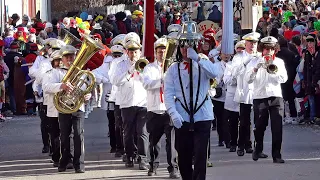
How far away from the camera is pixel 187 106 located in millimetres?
11297

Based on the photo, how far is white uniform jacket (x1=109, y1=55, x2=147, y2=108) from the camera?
14594 mm

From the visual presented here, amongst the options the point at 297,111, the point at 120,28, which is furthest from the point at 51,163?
the point at 120,28

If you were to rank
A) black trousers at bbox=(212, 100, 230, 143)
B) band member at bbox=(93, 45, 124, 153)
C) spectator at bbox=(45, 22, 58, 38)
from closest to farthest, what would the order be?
band member at bbox=(93, 45, 124, 153) < black trousers at bbox=(212, 100, 230, 143) < spectator at bbox=(45, 22, 58, 38)

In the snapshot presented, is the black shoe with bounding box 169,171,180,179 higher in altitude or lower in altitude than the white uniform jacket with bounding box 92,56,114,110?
lower

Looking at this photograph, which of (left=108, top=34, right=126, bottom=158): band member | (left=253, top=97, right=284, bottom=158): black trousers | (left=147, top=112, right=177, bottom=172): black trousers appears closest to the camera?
(left=147, top=112, right=177, bottom=172): black trousers

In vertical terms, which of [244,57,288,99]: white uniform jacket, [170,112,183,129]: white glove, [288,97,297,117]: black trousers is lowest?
[288,97,297,117]: black trousers

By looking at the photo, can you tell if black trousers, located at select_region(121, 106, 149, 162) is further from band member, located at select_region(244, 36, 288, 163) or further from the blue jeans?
the blue jeans

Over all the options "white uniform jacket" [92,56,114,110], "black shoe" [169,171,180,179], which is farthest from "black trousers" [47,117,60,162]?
"black shoe" [169,171,180,179]

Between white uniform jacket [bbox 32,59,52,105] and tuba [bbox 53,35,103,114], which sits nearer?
tuba [bbox 53,35,103,114]

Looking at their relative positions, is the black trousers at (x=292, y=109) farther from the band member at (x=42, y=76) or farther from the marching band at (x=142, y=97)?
the band member at (x=42, y=76)

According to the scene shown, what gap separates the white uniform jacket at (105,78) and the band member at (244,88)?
1987 mm

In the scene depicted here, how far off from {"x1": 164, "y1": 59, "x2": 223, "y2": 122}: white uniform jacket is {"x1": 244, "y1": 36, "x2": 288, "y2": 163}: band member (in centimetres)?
319

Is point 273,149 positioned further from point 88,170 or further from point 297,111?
point 297,111

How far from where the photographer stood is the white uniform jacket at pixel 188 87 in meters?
11.3
